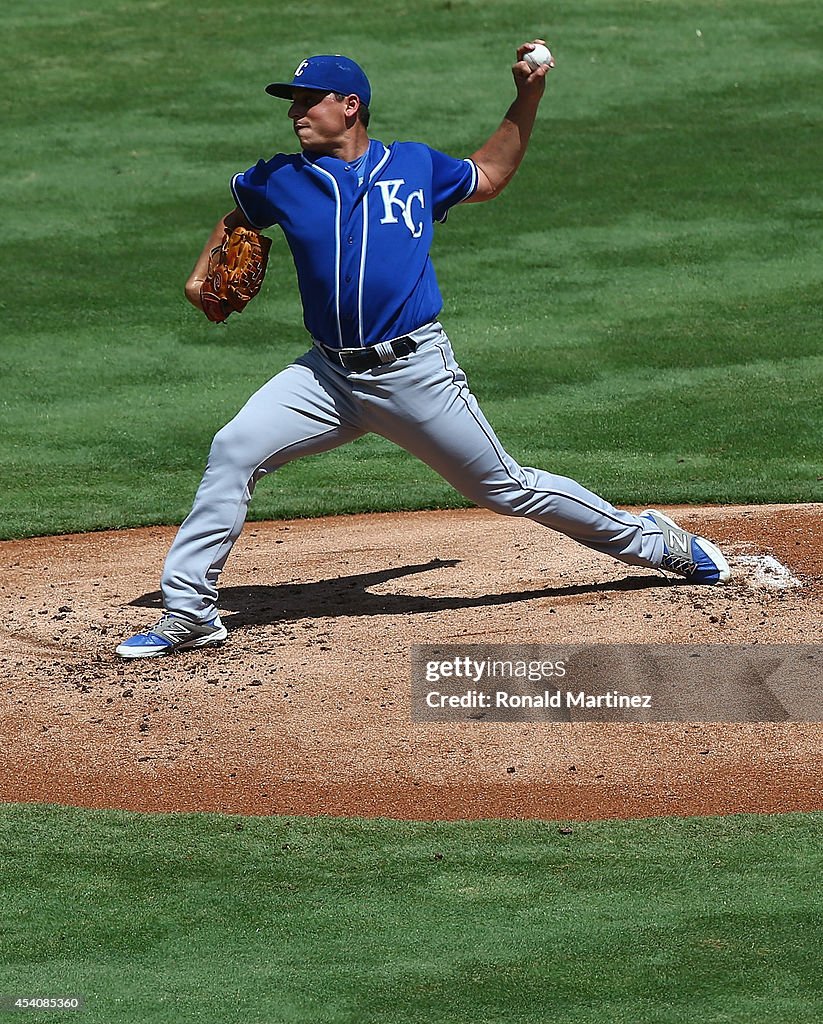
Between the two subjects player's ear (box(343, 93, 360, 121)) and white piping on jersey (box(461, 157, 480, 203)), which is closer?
player's ear (box(343, 93, 360, 121))

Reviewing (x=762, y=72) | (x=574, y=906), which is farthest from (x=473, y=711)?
(x=762, y=72)

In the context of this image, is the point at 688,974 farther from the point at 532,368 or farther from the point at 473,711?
the point at 532,368

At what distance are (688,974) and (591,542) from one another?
2428 mm

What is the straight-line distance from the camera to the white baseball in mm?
5359

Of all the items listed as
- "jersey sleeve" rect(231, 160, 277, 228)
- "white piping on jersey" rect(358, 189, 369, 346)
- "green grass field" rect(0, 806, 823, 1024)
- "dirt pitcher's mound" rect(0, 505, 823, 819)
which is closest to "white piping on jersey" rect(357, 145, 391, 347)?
"white piping on jersey" rect(358, 189, 369, 346)

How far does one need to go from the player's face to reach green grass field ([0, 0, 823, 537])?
2761mm

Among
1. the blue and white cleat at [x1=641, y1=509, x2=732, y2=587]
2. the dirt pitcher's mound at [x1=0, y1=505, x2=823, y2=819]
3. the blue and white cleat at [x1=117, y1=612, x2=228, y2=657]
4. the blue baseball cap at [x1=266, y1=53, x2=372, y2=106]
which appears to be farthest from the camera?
the blue and white cleat at [x1=641, y1=509, x2=732, y2=587]

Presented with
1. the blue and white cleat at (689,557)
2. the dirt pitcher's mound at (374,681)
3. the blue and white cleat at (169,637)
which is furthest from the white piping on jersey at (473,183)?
the blue and white cleat at (169,637)

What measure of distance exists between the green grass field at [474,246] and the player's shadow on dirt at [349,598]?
4.50 ft

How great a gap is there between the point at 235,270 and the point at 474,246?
6387mm

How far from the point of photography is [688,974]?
359 cm

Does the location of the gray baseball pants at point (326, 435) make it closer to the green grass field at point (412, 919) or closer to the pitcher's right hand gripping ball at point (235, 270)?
the pitcher's right hand gripping ball at point (235, 270)

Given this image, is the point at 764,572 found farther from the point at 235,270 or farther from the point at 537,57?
the point at 235,270

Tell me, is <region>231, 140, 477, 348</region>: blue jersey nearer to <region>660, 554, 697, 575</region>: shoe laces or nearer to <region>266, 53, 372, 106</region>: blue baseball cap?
<region>266, 53, 372, 106</region>: blue baseball cap
